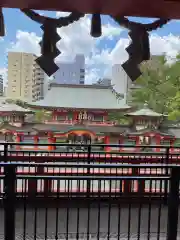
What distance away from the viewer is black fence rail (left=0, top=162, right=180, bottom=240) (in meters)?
2.12

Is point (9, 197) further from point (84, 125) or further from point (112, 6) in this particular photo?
point (84, 125)

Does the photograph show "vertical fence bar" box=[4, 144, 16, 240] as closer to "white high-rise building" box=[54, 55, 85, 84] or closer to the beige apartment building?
"white high-rise building" box=[54, 55, 85, 84]

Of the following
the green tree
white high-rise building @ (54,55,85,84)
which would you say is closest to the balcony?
the green tree

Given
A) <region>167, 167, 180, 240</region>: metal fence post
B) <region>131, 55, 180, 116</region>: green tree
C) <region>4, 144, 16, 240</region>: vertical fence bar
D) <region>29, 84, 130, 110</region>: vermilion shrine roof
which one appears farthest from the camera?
<region>131, 55, 180, 116</region>: green tree

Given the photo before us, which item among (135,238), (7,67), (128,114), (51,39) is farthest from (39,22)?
(7,67)

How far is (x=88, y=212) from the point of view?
2623 millimetres

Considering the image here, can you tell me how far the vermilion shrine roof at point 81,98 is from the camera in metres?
18.5

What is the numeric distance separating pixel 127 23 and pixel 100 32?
0.97 feet

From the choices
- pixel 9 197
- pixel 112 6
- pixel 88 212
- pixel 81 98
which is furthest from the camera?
→ pixel 81 98

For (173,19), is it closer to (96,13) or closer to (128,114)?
(96,13)

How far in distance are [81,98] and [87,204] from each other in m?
16.2

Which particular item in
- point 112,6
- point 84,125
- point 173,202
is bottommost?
point 84,125

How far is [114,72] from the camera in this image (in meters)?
33.1

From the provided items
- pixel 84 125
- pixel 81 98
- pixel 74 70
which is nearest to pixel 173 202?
pixel 84 125
